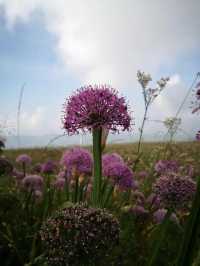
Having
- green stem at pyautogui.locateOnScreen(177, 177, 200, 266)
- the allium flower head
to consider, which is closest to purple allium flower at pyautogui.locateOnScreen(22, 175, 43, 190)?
the allium flower head

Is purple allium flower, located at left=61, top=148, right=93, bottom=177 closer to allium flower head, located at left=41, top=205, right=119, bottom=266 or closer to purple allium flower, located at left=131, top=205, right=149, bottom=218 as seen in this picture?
purple allium flower, located at left=131, top=205, right=149, bottom=218

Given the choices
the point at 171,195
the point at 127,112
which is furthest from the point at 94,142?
the point at 171,195

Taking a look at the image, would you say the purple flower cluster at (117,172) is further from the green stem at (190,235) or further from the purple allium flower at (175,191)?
the green stem at (190,235)

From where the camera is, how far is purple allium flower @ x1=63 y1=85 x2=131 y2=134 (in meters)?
2.26

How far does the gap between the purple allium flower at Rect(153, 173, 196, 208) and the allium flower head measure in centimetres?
70

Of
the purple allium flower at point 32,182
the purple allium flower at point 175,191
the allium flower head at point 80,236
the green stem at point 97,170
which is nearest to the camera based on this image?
the allium flower head at point 80,236

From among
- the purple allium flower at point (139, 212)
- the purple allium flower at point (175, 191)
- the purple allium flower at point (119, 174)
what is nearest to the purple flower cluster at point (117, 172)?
the purple allium flower at point (119, 174)

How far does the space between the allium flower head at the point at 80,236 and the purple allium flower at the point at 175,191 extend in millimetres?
699

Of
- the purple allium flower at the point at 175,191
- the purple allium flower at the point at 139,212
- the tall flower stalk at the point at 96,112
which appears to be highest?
the tall flower stalk at the point at 96,112

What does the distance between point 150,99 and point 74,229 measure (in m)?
3.72

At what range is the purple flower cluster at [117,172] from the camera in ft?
10.7

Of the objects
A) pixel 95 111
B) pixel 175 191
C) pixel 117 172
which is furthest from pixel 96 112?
pixel 117 172

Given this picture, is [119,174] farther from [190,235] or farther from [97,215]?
[190,235]

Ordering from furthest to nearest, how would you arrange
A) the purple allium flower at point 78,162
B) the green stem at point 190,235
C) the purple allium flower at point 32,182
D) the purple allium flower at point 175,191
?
the purple allium flower at point 32,182
the purple allium flower at point 78,162
the purple allium flower at point 175,191
the green stem at point 190,235
